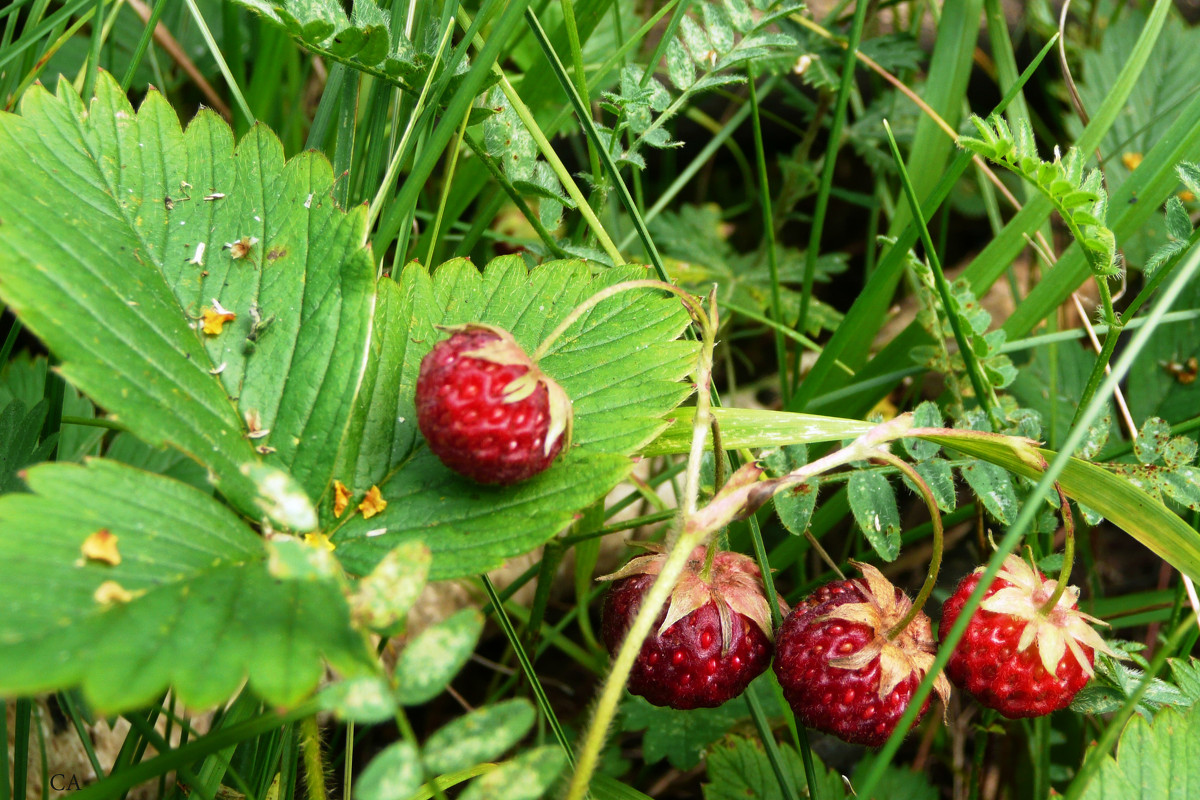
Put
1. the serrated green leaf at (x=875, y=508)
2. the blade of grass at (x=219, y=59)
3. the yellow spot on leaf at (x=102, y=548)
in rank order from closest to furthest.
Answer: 1. the yellow spot on leaf at (x=102, y=548)
2. the serrated green leaf at (x=875, y=508)
3. the blade of grass at (x=219, y=59)

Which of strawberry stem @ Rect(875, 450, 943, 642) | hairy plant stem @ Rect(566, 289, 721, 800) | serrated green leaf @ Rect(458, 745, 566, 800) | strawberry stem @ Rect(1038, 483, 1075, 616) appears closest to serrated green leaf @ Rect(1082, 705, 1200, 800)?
strawberry stem @ Rect(1038, 483, 1075, 616)

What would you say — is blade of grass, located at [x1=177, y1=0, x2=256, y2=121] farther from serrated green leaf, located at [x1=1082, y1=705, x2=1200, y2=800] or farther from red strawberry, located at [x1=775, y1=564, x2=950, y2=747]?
serrated green leaf, located at [x1=1082, y1=705, x2=1200, y2=800]

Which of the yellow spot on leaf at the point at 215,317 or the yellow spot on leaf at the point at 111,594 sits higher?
the yellow spot on leaf at the point at 215,317

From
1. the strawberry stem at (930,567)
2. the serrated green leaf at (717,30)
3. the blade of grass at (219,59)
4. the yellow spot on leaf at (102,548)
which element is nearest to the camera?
the yellow spot on leaf at (102,548)

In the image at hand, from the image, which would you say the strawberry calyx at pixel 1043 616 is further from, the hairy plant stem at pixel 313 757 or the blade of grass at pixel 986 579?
the hairy plant stem at pixel 313 757

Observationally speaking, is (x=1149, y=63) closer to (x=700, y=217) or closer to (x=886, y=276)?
(x=700, y=217)

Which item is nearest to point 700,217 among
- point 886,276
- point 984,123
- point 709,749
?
point 886,276

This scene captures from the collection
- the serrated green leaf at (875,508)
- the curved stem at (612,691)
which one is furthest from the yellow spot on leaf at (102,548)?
the serrated green leaf at (875,508)

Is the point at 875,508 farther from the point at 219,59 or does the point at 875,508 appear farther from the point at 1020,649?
the point at 219,59
